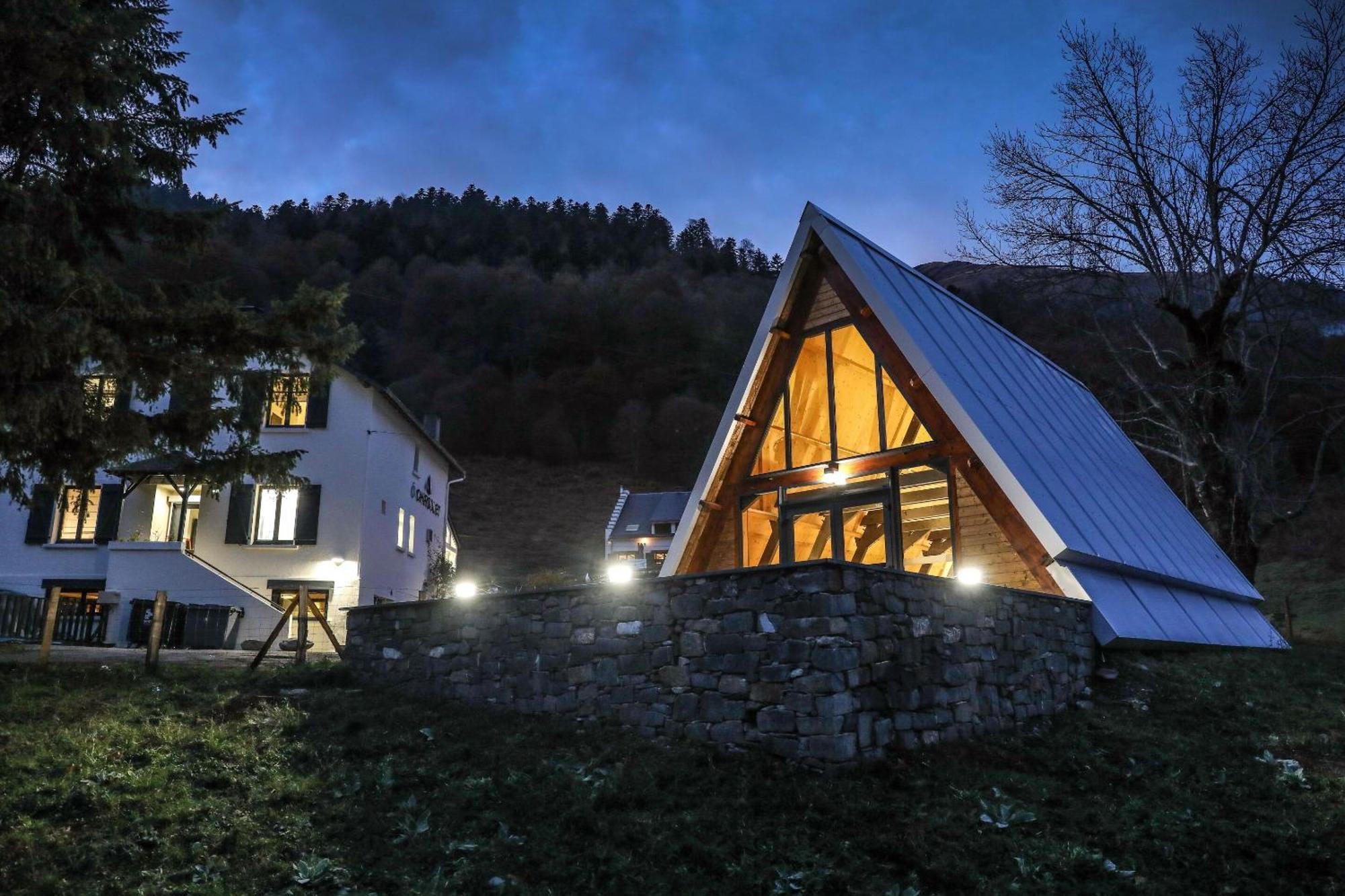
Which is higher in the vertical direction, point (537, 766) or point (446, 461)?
point (446, 461)

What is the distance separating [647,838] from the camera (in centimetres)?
569

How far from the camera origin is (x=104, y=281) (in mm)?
9492

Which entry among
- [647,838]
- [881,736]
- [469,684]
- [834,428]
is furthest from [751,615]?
[834,428]

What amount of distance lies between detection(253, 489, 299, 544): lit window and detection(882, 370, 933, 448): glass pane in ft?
47.4

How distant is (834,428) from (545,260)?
217ft

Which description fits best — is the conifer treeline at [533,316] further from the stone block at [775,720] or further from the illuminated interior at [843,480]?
the stone block at [775,720]

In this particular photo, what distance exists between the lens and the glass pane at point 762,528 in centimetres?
1302

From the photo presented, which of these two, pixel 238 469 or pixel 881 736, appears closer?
pixel 881 736

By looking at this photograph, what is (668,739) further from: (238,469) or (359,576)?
(359,576)

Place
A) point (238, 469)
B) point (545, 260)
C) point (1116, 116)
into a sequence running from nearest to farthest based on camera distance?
1. point (238, 469)
2. point (1116, 116)
3. point (545, 260)

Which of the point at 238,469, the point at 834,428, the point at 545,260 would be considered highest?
the point at 545,260

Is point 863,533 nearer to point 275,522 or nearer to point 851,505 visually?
point 851,505

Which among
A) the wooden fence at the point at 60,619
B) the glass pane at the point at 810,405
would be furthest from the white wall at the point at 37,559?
the glass pane at the point at 810,405

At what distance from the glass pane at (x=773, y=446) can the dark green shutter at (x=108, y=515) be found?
15899 mm
